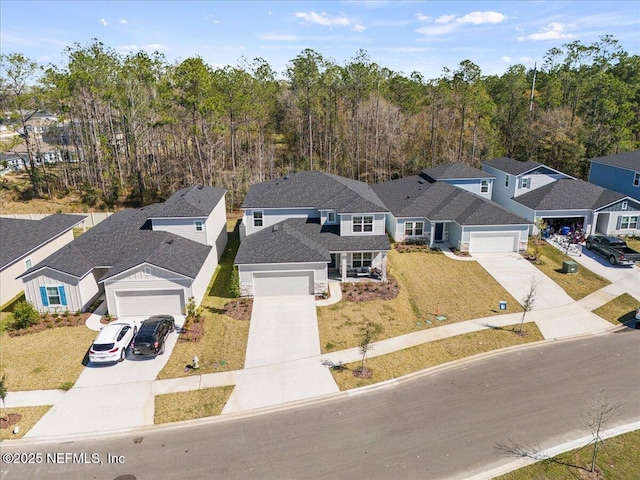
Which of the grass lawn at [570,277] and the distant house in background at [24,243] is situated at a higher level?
the distant house in background at [24,243]

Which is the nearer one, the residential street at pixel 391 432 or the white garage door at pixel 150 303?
the residential street at pixel 391 432

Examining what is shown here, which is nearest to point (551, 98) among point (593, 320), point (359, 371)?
point (593, 320)

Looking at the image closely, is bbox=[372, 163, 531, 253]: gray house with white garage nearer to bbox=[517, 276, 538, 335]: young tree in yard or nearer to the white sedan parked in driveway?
bbox=[517, 276, 538, 335]: young tree in yard

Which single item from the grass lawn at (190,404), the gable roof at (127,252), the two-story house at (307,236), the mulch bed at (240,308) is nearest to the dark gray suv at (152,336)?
the grass lawn at (190,404)

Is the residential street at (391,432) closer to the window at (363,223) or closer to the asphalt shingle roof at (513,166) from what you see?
the window at (363,223)

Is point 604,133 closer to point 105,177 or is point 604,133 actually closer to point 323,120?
point 323,120

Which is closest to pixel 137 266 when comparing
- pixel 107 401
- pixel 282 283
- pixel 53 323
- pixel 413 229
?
pixel 53 323
